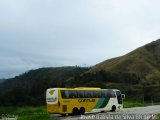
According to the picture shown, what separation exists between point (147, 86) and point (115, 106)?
232 ft

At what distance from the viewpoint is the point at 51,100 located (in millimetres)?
35594

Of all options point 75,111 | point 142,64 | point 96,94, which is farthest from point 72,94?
point 142,64

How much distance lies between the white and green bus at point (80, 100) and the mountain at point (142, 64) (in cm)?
9157

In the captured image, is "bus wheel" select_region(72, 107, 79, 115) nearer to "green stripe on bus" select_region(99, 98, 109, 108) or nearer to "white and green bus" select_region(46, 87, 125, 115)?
"white and green bus" select_region(46, 87, 125, 115)

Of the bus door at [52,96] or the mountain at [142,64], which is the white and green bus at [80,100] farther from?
the mountain at [142,64]

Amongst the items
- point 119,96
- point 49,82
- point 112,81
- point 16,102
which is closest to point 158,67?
point 112,81

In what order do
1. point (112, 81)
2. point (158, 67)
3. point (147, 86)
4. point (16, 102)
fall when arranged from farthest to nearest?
point (158, 67) < point (112, 81) < point (147, 86) < point (16, 102)

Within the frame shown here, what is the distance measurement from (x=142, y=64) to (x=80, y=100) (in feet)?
393

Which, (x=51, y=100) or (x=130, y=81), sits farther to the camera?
(x=130, y=81)

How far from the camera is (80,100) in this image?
3775 centimetres

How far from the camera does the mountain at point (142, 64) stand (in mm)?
144750

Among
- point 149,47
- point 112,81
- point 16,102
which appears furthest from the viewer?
point 149,47

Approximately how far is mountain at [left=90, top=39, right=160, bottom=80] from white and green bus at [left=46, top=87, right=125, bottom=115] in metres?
91.6

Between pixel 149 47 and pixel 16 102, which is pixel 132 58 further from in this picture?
pixel 16 102
